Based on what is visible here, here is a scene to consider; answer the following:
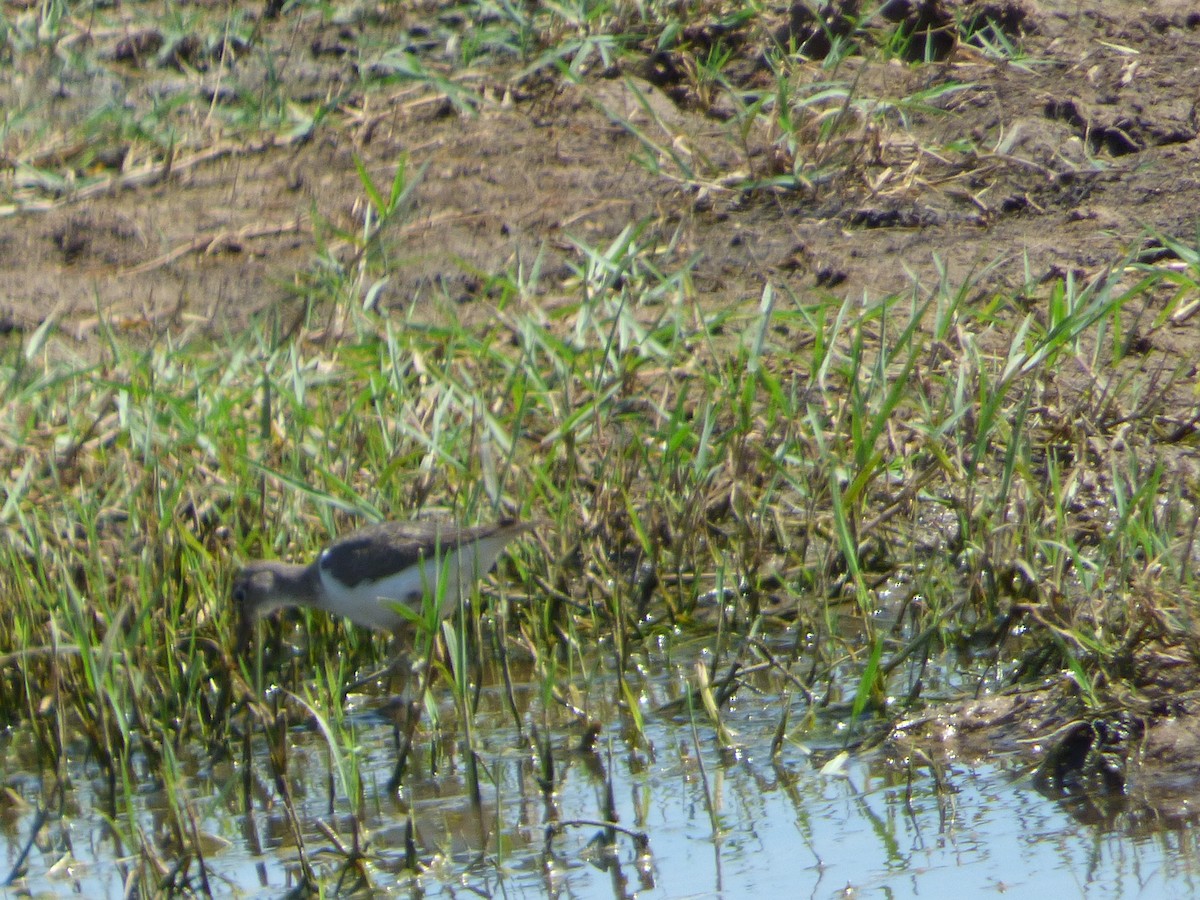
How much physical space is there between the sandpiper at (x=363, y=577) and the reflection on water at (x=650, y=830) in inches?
18.2

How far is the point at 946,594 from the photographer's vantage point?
4809 millimetres

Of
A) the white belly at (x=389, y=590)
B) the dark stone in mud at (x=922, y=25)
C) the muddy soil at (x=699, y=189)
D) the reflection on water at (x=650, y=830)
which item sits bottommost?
the reflection on water at (x=650, y=830)

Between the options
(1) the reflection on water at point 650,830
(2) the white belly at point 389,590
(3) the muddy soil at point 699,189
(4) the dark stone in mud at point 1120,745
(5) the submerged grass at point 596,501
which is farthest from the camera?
(3) the muddy soil at point 699,189

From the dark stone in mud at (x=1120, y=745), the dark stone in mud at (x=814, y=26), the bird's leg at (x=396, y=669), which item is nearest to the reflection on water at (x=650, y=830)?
the dark stone in mud at (x=1120, y=745)

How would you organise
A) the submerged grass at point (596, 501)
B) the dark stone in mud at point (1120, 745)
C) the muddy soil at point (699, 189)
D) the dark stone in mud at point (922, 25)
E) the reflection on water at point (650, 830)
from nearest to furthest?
the reflection on water at point (650, 830)
the dark stone in mud at point (1120, 745)
the submerged grass at point (596, 501)
the muddy soil at point (699, 189)
the dark stone in mud at point (922, 25)

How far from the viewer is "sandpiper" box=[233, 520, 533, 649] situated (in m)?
4.87

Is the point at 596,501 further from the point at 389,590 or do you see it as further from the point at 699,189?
the point at 699,189

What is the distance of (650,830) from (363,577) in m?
1.20

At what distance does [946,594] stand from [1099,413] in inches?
43.1

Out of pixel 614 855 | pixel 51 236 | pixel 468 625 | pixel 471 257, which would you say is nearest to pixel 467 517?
pixel 468 625

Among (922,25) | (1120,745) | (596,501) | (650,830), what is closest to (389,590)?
(596,501)

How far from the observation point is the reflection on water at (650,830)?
3809mm

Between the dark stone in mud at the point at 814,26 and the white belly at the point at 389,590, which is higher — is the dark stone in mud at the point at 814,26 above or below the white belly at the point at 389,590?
above

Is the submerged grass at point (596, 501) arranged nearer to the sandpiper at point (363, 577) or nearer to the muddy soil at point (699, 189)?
the sandpiper at point (363, 577)
